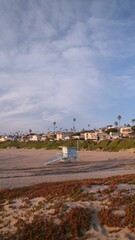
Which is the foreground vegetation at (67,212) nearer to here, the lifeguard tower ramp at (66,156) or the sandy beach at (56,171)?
the sandy beach at (56,171)

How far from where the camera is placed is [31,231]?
1074 centimetres

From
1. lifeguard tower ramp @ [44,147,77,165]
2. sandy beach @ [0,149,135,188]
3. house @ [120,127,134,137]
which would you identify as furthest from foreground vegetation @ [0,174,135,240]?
house @ [120,127,134,137]

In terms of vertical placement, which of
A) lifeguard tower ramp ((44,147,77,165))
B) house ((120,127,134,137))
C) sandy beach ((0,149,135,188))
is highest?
house ((120,127,134,137))

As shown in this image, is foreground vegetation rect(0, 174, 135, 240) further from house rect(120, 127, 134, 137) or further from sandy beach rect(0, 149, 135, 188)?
house rect(120, 127, 134, 137)

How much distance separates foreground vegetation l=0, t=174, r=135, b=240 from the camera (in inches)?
422

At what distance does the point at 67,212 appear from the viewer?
11.8 m

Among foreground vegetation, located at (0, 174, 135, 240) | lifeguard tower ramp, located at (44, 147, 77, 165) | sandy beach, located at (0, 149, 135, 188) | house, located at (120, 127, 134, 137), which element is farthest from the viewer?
house, located at (120, 127, 134, 137)

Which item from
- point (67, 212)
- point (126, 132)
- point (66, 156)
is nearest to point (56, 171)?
point (66, 156)

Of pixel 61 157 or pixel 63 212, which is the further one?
pixel 61 157

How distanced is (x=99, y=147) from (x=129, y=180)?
84302mm

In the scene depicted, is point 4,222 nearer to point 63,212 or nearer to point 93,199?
point 63,212

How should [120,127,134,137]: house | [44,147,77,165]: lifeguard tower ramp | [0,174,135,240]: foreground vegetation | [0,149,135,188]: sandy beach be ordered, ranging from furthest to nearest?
[120,127,134,137]: house < [44,147,77,165]: lifeguard tower ramp < [0,149,135,188]: sandy beach < [0,174,135,240]: foreground vegetation

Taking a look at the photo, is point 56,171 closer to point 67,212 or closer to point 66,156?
point 66,156

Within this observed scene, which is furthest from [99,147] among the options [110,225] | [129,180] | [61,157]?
[110,225]
